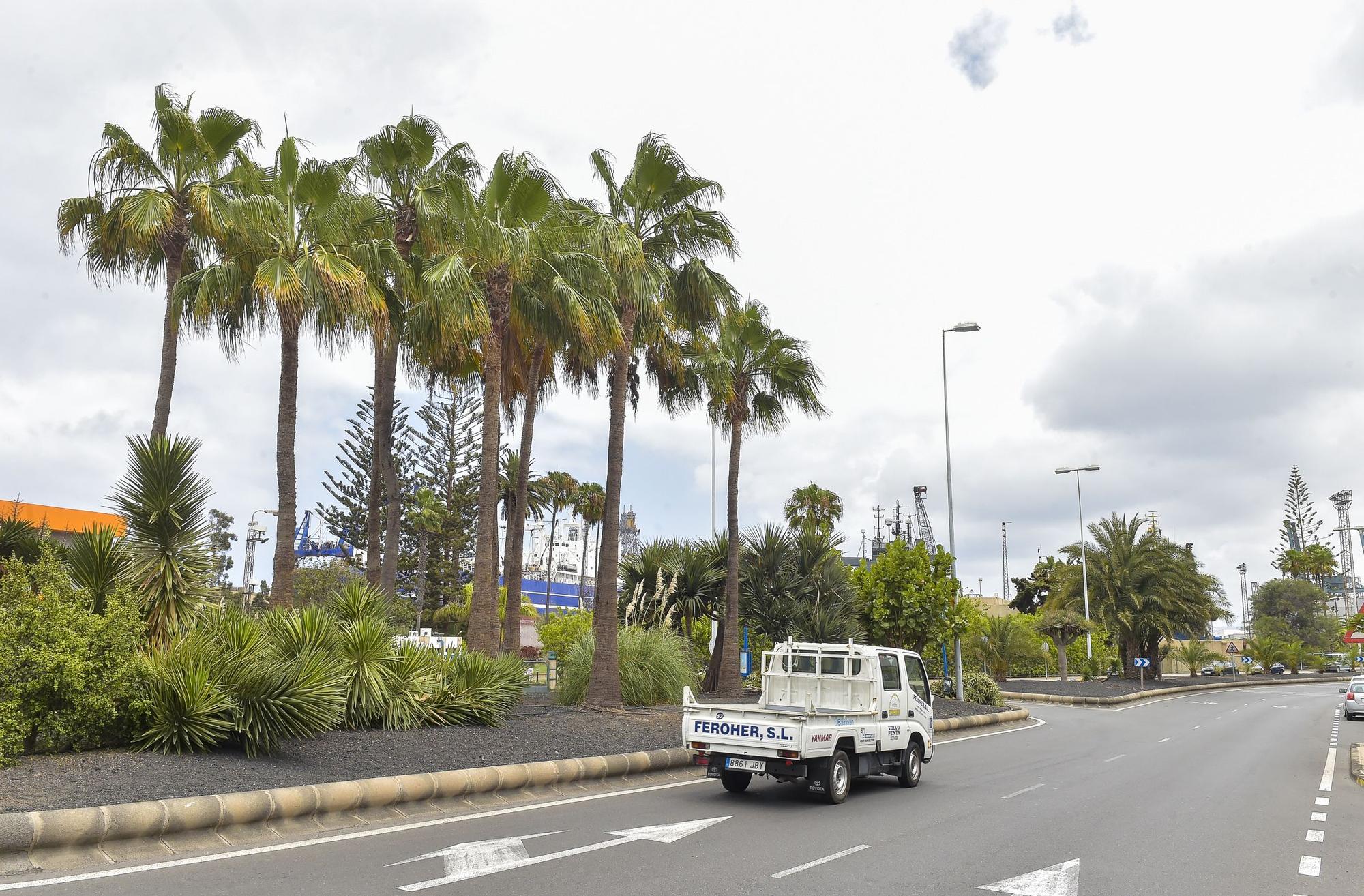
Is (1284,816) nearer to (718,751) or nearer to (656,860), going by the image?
(718,751)

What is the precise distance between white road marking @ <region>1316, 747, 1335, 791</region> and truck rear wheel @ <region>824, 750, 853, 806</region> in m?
7.53

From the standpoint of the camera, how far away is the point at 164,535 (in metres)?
11.9

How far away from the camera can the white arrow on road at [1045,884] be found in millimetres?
7344

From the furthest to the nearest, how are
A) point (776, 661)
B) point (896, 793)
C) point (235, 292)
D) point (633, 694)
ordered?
point (633, 694) < point (235, 292) < point (776, 661) < point (896, 793)

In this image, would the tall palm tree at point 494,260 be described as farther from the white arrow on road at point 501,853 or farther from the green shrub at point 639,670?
the white arrow on road at point 501,853

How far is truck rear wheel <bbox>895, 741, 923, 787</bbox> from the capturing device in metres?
13.7

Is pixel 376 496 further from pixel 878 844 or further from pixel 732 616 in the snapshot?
pixel 878 844

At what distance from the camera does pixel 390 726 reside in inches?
522

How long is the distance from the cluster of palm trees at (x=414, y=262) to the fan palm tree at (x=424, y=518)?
4204 centimetres

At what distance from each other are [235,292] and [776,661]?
11376mm

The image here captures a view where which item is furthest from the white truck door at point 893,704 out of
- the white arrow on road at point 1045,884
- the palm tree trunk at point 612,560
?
the palm tree trunk at point 612,560

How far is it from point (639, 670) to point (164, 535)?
1109 centimetres

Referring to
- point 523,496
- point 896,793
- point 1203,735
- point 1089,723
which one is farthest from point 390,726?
point 1089,723

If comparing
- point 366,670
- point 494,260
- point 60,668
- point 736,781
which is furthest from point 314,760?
point 494,260
